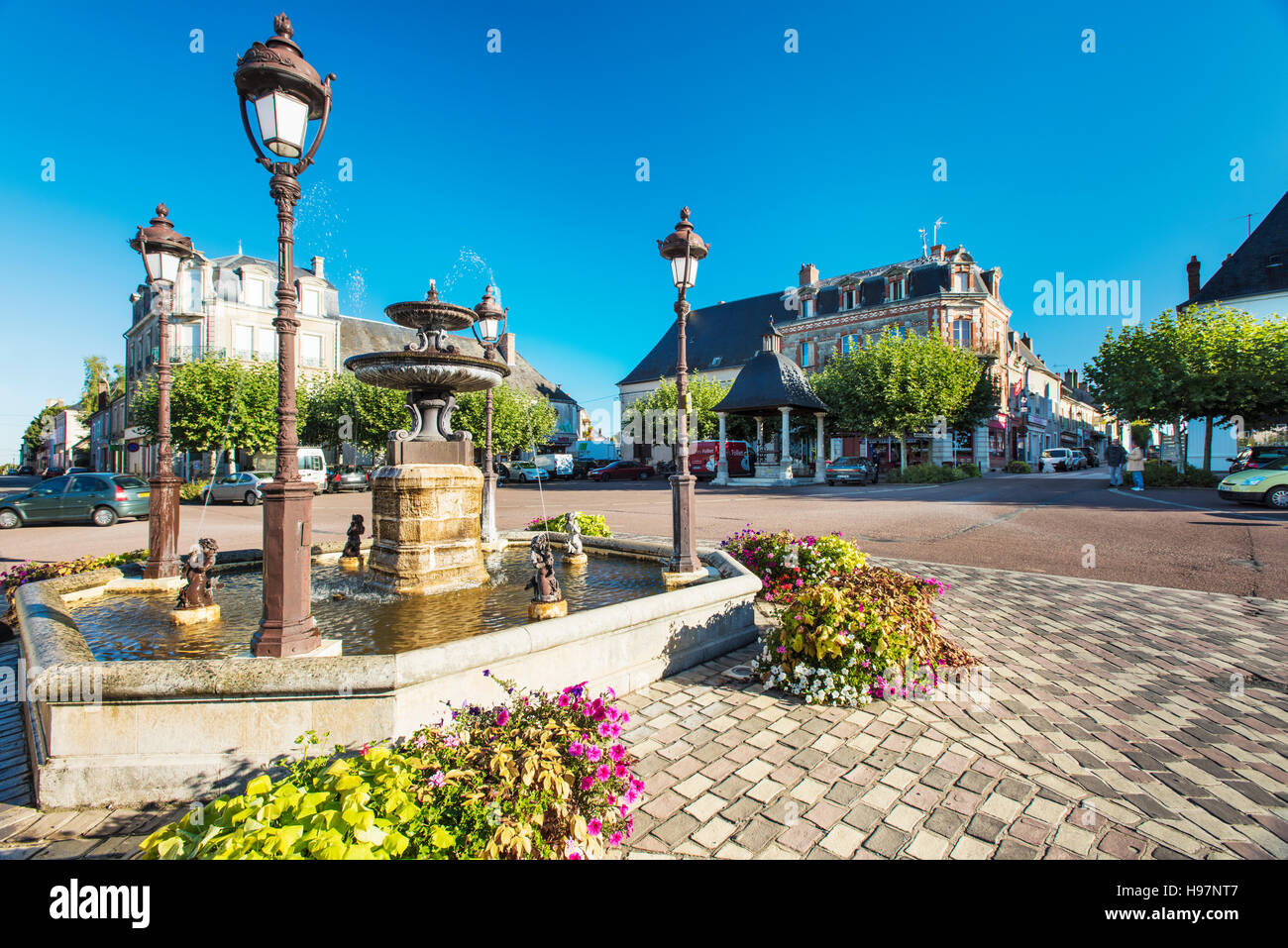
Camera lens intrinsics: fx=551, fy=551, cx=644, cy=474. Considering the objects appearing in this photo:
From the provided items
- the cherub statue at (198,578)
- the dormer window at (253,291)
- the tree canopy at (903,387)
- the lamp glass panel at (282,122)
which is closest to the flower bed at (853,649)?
the lamp glass panel at (282,122)

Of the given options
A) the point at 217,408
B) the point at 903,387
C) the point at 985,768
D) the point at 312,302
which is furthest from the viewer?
the point at 312,302

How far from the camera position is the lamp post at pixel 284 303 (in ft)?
11.3

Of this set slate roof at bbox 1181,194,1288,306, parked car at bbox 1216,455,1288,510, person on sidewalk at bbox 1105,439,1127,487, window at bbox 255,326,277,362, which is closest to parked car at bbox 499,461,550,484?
window at bbox 255,326,277,362

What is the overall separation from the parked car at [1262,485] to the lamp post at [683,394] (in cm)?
1815

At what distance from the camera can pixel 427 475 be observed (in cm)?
597

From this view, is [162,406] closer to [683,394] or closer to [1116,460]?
[683,394]

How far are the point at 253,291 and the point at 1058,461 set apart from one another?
201 ft

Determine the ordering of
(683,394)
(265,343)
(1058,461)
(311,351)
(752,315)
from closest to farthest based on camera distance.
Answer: (683,394)
(265,343)
(311,351)
(1058,461)
(752,315)

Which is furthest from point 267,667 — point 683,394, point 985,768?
point 683,394

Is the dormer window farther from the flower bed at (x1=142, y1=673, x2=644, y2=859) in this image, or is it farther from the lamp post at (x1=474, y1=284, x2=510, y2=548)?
the flower bed at (x1=142, y1=673, x2=644, y2=859)
